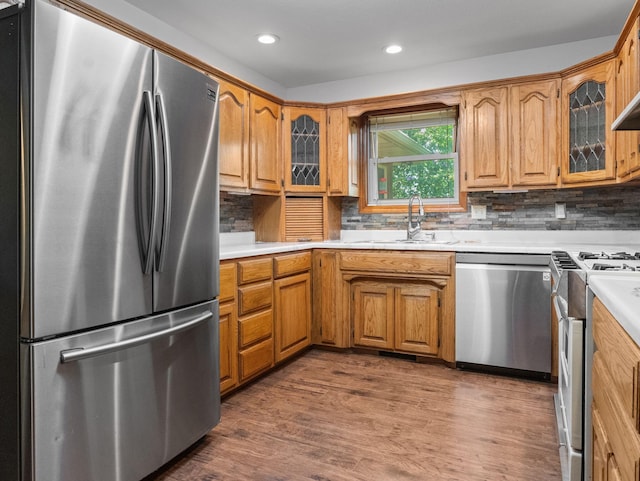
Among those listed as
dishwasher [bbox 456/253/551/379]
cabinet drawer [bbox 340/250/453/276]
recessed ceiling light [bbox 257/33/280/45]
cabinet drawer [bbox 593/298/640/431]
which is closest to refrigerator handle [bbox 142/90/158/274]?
cabinet drawer [bbox 593/298/640/431]

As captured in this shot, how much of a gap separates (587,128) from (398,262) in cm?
156

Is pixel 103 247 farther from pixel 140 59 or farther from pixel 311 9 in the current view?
pixel 311 9

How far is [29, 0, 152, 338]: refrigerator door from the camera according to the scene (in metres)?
1.33

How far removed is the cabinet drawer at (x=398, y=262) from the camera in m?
3.15

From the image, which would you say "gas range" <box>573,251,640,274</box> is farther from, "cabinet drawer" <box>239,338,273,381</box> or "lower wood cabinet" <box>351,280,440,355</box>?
"cabinet drawer" <box>239,338,273,381</box>

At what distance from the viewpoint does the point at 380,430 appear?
7.27 ft

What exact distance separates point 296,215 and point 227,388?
1754 mm

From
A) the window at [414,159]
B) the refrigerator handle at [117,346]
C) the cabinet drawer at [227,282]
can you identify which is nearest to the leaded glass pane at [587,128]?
the window at [414,159]

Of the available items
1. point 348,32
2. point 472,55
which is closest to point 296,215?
point 348,32

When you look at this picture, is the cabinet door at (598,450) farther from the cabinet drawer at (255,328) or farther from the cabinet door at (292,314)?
the cabinet door at (292,314)

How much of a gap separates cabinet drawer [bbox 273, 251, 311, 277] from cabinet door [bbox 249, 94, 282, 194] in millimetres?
608

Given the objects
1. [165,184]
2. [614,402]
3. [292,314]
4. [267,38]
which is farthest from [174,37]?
[614,402]

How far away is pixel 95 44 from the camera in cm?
147

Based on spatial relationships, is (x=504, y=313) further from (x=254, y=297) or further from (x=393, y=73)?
(x=393, y=73)
